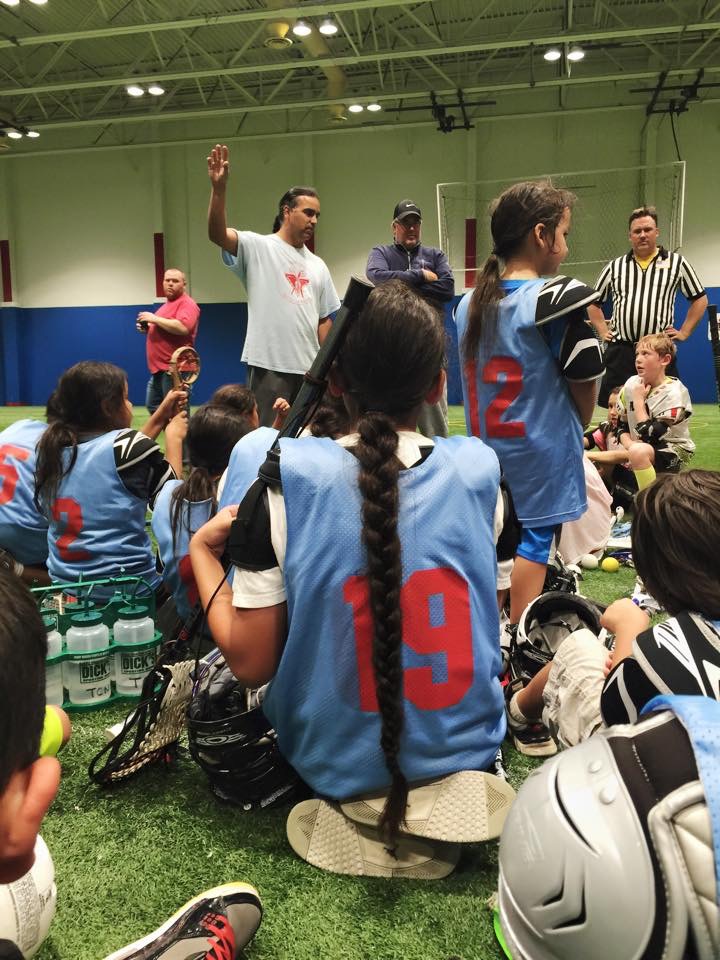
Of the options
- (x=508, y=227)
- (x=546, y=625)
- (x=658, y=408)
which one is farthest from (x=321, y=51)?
(x=546, y=625)

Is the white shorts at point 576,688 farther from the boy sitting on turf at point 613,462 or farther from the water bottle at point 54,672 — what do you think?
the boy sitting on turf at point 613,462

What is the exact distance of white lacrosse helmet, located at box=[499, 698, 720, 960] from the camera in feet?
2.91

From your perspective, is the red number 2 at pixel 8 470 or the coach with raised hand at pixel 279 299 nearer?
the red number 2 at pixel 8 470

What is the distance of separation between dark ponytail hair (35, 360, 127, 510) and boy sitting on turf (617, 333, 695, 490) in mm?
3699

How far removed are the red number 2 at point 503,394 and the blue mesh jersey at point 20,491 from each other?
1.88 m

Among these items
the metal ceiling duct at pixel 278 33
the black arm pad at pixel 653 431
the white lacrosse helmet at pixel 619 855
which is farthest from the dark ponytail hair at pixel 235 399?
the metal ceiling duct at pixel 278 33

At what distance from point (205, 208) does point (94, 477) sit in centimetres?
1616

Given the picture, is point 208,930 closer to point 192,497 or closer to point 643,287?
point 192,497

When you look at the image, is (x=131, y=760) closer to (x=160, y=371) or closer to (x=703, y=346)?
(x=160, y=371)

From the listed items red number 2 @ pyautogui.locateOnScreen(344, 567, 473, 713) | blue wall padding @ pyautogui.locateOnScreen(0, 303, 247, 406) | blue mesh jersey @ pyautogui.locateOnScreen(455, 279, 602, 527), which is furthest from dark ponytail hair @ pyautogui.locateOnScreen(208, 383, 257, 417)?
blue wall padding @ pyautogui.locateOnScreen(0, 303, 247, 406)

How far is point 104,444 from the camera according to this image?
2791mm

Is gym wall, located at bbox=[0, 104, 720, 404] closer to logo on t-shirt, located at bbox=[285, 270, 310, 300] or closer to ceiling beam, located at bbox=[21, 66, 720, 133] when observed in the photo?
ceiling beam, located at bbox=[21, 66, 720, 133]

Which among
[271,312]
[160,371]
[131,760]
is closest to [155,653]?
[131,760]

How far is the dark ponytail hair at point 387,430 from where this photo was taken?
4.93 feet
